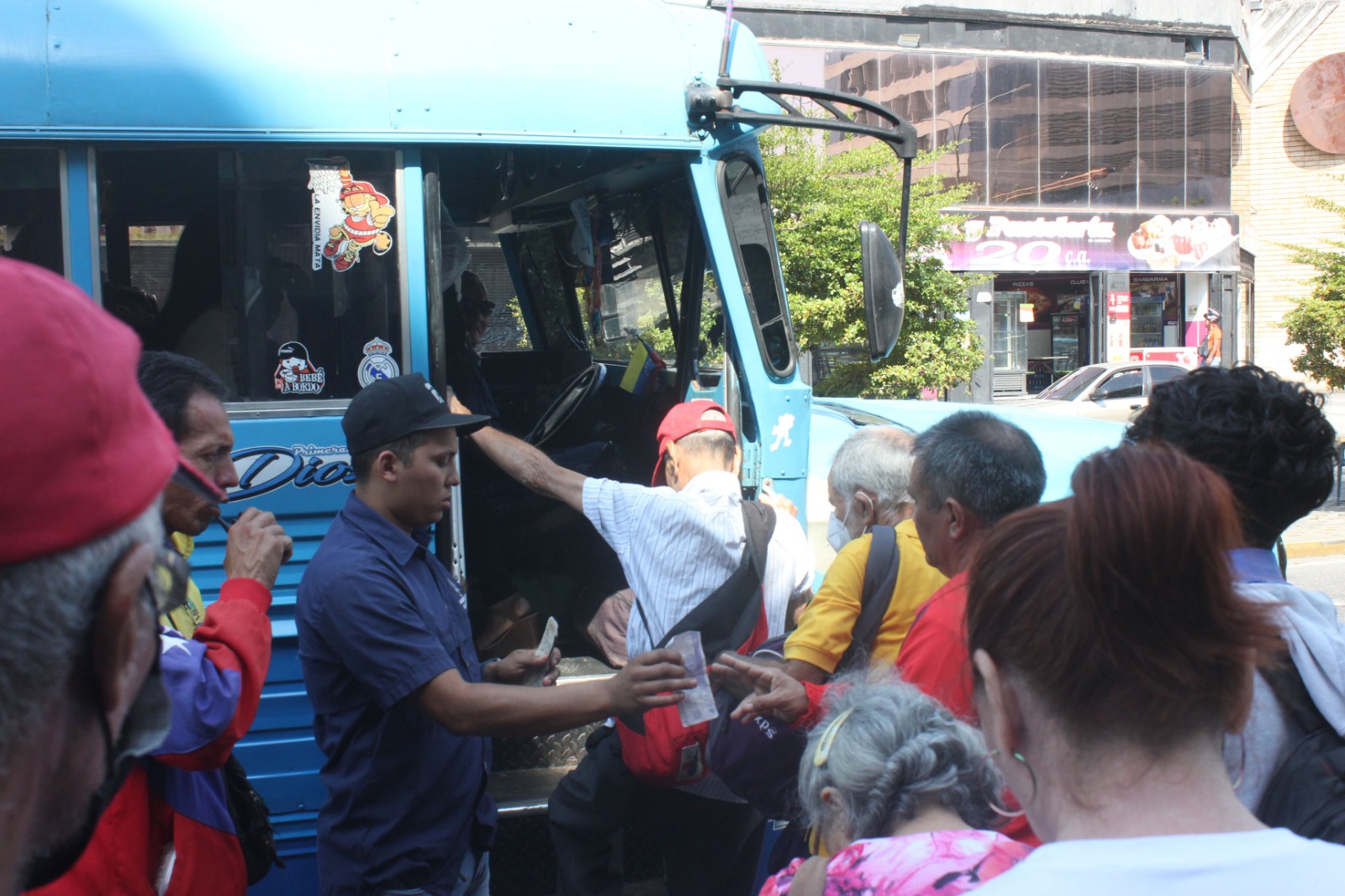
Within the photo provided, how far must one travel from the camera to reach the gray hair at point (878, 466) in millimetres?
3041

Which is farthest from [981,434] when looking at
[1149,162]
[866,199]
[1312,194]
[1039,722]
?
[1312,194]

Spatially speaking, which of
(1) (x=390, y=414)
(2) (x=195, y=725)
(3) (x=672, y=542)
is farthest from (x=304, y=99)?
(2) (x=195, y=725)

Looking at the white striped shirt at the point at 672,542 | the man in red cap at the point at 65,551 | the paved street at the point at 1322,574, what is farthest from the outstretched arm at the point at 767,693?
the paved street at the point at 1322,574

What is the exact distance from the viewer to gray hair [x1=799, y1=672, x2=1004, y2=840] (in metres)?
1.81

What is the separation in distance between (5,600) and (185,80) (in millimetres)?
2750

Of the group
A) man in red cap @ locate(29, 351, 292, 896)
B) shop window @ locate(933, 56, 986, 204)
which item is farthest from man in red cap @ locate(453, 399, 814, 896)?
shop window @ locate(933, 56, 986, 204)

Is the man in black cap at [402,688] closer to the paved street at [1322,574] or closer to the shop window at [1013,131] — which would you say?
the paved street at [1322,574]

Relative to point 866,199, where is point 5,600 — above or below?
below

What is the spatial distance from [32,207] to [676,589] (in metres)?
2.14

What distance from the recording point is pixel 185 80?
3.09 metres

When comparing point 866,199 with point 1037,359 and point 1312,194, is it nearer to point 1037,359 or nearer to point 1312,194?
point 1037,359

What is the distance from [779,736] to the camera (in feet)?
8.16

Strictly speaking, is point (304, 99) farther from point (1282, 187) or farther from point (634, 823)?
point (1282, 187)

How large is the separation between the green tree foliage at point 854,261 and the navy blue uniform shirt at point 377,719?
927 cm
